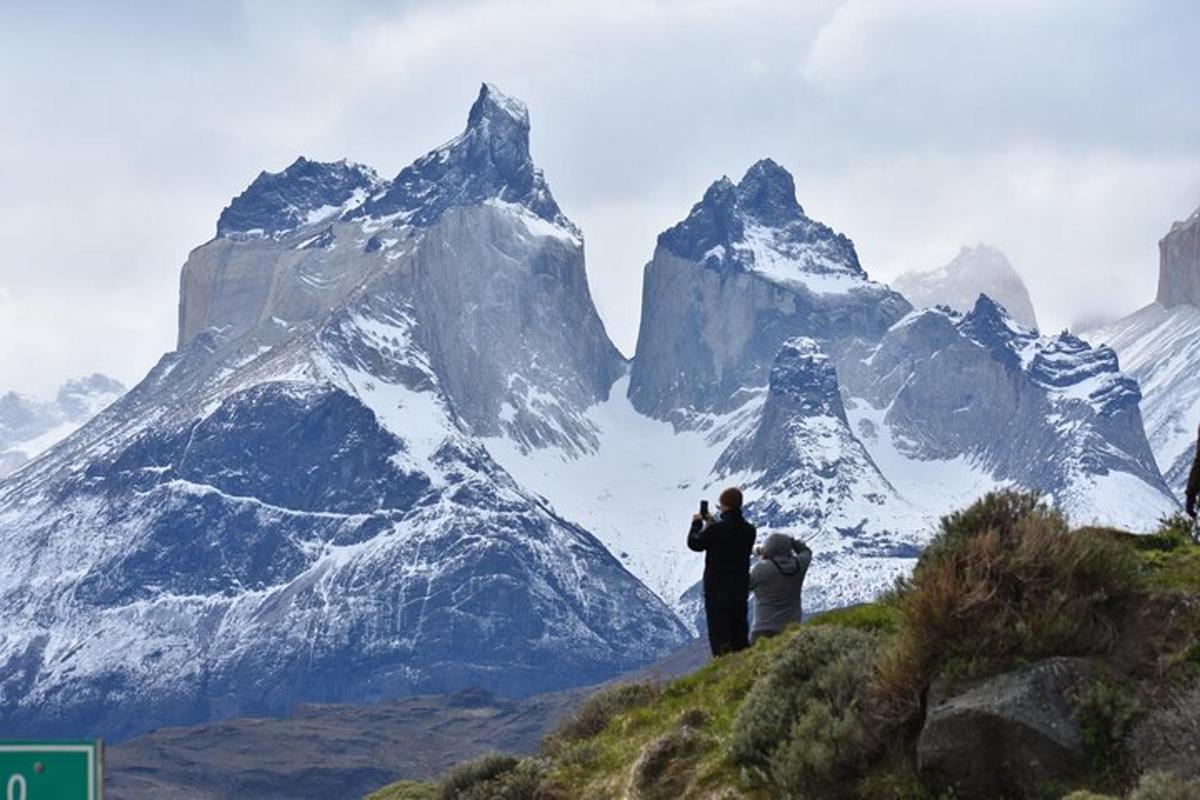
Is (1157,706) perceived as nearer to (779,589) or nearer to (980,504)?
(980,504)

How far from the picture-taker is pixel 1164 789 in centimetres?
1427

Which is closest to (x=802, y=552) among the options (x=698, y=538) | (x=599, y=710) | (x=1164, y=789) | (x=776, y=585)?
(x=776, y=585)

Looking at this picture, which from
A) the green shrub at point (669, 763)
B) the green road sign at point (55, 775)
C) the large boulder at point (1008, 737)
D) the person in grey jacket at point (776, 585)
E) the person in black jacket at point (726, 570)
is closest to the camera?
the green road sign at point (55, 775)

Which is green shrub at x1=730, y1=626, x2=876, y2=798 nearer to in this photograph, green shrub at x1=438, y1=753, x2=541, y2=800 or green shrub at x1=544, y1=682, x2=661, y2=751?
green shrub at x1=438, y1=753, x2=541, y2=800

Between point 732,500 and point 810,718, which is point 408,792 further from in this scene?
point 810,718

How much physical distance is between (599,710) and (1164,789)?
11219 millimetres

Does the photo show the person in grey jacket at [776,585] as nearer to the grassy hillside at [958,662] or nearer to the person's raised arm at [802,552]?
the person's raised arm at [802,552]

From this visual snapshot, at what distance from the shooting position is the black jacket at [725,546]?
2725 cm

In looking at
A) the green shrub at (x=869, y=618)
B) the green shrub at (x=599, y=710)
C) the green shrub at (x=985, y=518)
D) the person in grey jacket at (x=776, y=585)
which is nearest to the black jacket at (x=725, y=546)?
the person in grey jacket at (x=776, y=585)

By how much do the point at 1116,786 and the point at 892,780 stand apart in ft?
6.40

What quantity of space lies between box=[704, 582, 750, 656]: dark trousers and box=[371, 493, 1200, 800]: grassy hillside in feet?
20.3

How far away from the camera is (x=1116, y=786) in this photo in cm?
1605

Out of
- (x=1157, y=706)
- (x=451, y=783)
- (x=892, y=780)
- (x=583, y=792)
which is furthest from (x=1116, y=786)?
(x=451, y=783)

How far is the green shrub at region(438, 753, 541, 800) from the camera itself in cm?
2144
